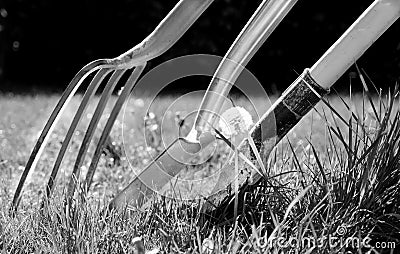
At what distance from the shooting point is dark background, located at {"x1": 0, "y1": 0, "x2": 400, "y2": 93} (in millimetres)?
6668

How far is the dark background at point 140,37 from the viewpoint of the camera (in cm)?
667

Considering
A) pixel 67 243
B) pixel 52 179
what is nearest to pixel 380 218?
pixel 67 243

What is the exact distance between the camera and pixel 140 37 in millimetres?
7426

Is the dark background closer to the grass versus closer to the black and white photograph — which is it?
the black and white photograph

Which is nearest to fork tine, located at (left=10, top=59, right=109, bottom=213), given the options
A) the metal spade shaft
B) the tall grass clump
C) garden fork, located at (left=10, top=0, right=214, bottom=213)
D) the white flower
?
garden fork, located at (left=10, top=0, right=214, bottom=213)

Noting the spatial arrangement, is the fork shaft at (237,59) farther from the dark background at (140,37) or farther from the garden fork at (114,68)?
the dark background at (140,37)

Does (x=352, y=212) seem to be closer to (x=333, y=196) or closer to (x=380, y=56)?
(x=333, y=196)

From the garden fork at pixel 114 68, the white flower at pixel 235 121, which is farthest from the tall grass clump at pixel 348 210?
the garden fork at pixel 114 68

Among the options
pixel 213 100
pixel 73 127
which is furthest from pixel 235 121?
pixel 73 127

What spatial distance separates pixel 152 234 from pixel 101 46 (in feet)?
19.6

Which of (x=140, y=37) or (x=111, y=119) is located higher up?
(x=140, y=37)

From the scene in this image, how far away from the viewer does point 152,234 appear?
1852 mm

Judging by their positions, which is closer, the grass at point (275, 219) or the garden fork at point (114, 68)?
the grass at point (275, 219)

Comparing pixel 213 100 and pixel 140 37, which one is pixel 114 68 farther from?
pixel 140 37
